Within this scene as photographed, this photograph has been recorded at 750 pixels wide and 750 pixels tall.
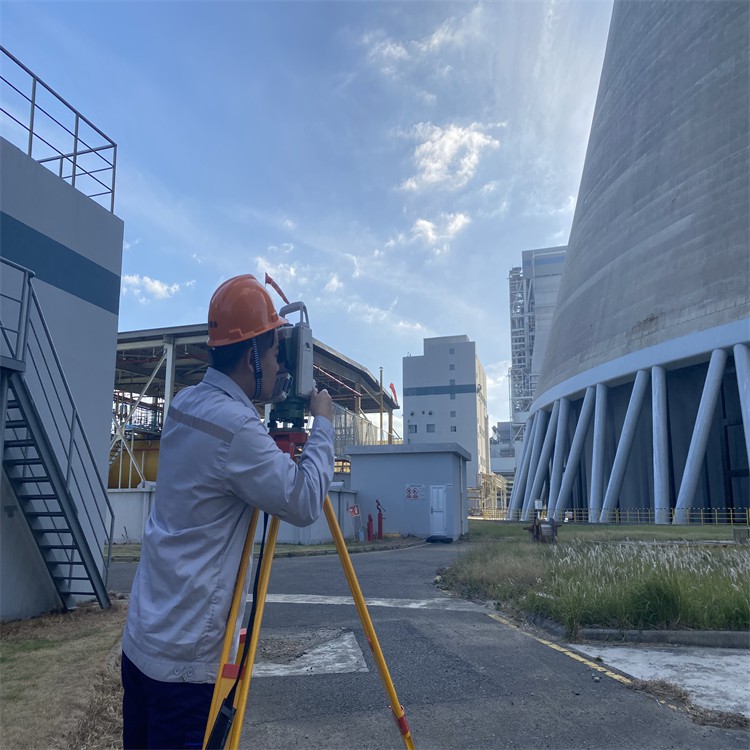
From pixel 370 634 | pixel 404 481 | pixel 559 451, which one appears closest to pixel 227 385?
pixel 370 634

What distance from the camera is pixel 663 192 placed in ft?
95.0

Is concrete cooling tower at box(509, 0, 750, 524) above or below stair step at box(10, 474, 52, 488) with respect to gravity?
above

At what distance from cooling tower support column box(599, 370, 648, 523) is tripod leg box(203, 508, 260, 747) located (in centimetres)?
2923

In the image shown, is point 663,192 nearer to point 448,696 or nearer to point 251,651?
point 448,696

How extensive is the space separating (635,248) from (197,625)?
104 ft

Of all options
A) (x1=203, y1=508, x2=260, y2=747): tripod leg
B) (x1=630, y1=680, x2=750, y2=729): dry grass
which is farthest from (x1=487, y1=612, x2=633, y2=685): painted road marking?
(x1=203, y1=508, x2=260, y2=747): tripod leg

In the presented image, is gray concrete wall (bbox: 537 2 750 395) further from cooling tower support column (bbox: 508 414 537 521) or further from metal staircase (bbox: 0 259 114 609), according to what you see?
metal staircase (bbox: 0 259 114 609)

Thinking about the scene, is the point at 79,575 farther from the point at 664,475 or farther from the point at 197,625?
the point at 664,475

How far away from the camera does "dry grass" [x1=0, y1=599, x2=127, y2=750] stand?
3691 mm

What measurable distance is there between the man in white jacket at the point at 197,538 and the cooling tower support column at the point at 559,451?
33.9 meters

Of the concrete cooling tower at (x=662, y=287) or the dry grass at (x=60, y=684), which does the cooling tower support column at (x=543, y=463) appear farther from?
the dry grass at (x=60, y=684)

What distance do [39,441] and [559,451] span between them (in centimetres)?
3163

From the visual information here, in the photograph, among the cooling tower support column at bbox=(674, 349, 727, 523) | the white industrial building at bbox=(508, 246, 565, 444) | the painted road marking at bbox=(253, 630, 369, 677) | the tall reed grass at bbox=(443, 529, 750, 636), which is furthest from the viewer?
the white industrial building at bbox=(508, 246, 565, 444)

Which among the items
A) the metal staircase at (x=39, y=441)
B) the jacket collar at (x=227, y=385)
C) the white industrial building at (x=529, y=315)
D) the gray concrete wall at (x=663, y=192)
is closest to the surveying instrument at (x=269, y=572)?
the jacket collar at (x=227, y=385)
